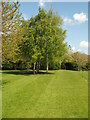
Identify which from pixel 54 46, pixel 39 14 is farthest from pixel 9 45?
pixel 39 14

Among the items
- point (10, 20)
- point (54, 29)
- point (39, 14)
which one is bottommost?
point (10, 20)

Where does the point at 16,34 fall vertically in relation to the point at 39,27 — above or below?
below

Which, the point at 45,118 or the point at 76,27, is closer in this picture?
the point at 45,118

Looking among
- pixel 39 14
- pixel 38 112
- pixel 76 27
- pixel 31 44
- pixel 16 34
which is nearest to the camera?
pixel 38 112

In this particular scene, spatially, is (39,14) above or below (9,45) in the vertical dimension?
above

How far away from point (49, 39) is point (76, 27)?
8691 millimetres

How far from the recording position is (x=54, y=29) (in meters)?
27.7

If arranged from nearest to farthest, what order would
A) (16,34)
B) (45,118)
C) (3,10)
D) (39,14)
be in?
(45,118), (3,10), (16,34), (39,14)

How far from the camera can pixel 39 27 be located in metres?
27.2

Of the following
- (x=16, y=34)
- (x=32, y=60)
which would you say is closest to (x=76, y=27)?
(x=16, y=34)

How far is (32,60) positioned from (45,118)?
69.4ft

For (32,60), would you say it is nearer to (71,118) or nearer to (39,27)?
(39,27)

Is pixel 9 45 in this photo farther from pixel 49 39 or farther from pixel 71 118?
pixel 49 39

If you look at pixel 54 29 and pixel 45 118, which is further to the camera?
pixel 54 29
